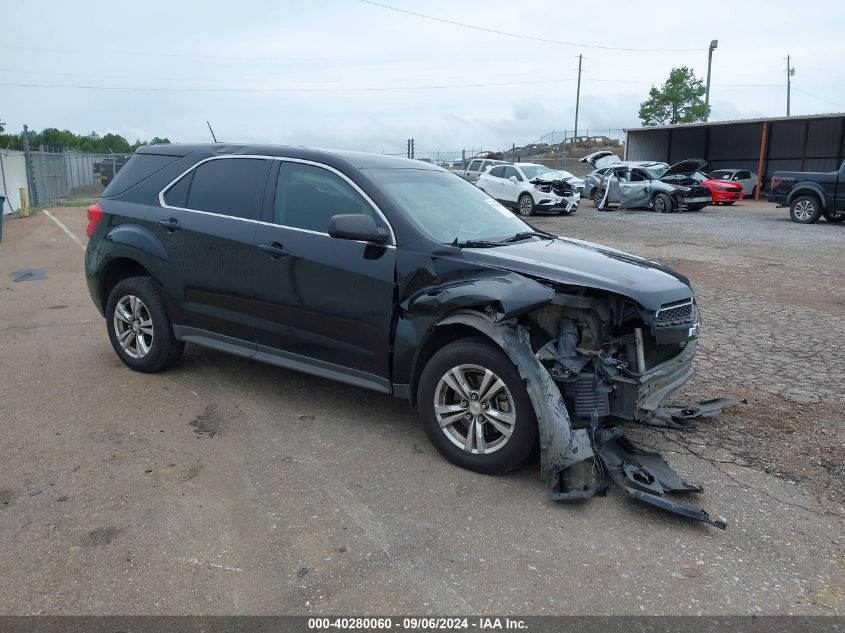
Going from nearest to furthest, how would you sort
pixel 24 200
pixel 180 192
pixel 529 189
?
pixel 180 192, pixel 24 200, pixel 529 189

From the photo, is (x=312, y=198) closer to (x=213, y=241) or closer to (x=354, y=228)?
(x=354, y=228)

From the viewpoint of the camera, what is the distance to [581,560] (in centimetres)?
326

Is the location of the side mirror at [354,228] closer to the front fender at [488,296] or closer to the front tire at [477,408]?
the front fender at [488,296]

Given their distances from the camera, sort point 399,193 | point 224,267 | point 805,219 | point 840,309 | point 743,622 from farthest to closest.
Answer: point 805,219
point 840,309
point 224,267
point 399,193
point 743,622

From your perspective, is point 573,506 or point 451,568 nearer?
point 451,568

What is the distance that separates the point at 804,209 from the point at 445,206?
1834 cm

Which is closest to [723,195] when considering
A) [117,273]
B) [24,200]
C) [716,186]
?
[716,186]

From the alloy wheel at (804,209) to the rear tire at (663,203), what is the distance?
4.64 metres

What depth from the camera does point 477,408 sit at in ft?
13.2

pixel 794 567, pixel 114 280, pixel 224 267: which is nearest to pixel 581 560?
pixel 794 567

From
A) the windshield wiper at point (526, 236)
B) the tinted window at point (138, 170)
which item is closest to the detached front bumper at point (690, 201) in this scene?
the windshield wiper at point (526, 236)

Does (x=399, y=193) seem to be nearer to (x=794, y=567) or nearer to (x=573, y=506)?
(x=573, y=506)

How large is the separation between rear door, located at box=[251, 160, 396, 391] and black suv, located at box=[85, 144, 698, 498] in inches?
0.5

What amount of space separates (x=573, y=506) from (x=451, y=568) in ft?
2.90
